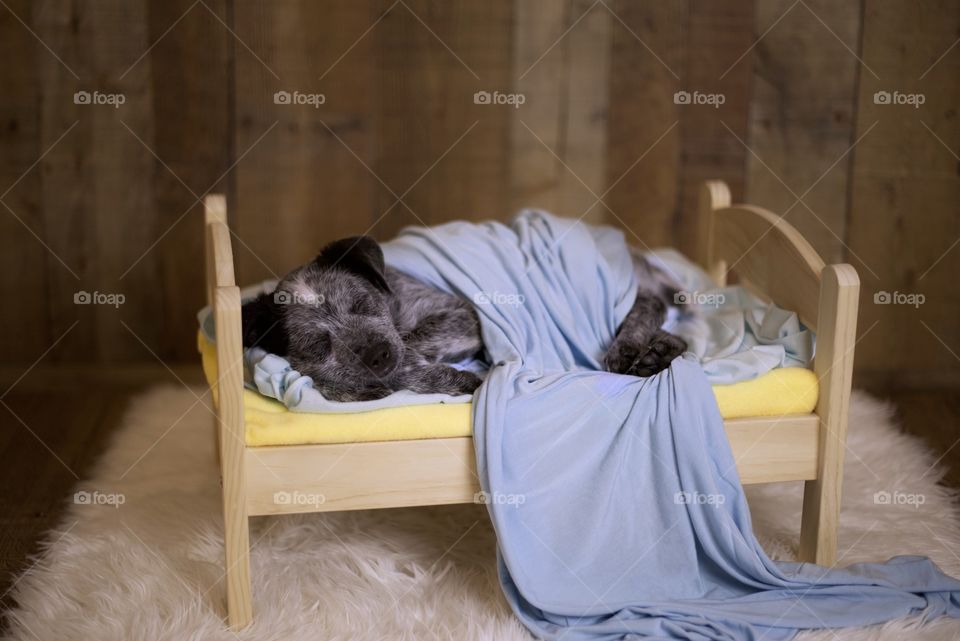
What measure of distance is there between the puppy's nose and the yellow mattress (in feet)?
0.51

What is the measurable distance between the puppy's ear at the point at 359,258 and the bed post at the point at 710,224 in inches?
53.7

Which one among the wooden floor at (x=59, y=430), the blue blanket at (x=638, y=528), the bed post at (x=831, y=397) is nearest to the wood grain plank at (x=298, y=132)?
the wooden floor at (x=59, y=430)

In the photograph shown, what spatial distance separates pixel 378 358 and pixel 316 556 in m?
0.62

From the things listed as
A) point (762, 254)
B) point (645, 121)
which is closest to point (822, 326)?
point (762, 254)

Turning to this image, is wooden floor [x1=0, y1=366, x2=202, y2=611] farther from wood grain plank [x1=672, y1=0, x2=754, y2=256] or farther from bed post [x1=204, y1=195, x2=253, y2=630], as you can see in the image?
wood grain plank [x1=672, y1=0, x2=754, y2=256]

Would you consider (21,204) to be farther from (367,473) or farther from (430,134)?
(367,473)

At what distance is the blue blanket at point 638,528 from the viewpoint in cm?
239

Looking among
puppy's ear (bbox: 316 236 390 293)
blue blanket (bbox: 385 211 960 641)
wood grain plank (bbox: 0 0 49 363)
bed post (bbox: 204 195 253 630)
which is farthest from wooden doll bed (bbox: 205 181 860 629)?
wood grain plank (bbox: 0 0 49 363)

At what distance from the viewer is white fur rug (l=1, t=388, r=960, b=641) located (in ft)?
7.98

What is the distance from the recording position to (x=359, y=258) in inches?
105

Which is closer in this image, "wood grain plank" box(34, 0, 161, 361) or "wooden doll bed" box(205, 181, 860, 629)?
"wooden doll bed" box(205, 181, 860, 629)

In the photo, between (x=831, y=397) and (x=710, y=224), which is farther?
(x=710, y=224)

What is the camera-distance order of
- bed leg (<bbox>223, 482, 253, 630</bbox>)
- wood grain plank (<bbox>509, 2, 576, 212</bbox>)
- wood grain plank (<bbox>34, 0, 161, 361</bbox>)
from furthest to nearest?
Result: 1. wood grain plank (<bbox>509, 2, 576, 212</bbox>)
2. wood grain plank (<bbox>34, 0, 161, 361</bbox>)
3. bed leg (<bbox>223, 482, 253, 630</bbox>)

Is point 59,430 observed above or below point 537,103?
below
